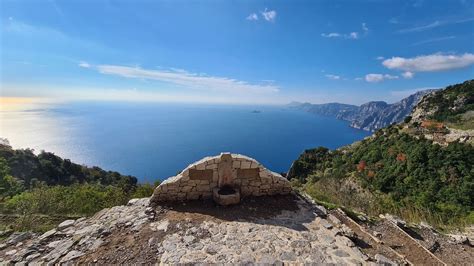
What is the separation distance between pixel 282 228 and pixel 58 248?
4542mm

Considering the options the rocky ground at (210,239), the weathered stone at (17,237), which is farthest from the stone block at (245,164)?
the weathered stone at (17,237)

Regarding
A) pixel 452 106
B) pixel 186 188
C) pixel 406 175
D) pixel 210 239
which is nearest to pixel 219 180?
pixel 186 188

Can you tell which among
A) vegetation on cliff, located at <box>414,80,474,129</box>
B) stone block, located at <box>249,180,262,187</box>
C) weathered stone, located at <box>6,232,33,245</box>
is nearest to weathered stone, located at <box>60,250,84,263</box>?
weathered stone, located at <box>6,232,33,245</box>

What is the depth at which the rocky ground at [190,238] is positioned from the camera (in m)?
4.44

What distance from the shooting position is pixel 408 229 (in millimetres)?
7215

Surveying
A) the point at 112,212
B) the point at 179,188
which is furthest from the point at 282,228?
the point at 112,212

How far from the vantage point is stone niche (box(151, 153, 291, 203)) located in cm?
644

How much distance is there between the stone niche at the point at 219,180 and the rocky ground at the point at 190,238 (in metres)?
0.33

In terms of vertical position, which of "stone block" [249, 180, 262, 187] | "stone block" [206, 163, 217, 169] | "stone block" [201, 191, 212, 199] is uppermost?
"stone block" [206, 163, 217, 169]

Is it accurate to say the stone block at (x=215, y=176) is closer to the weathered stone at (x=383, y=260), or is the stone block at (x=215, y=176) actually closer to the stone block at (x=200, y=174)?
the stone block at (x=200, y=174)

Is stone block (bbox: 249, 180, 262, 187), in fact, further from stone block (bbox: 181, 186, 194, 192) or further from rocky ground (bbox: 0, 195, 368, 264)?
stone block (bbox: 181, 186, 194, 192)

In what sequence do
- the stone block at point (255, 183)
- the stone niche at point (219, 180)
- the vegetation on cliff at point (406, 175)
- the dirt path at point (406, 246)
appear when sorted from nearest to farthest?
the dirt path at point (406, 246)
the stone niche at point (219, 180)
the stone block at point (255, 183)
the vegetation on cliff at point (406, 175)

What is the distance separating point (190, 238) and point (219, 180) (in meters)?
1.99

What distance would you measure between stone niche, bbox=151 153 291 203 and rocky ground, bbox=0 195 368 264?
33 cm
